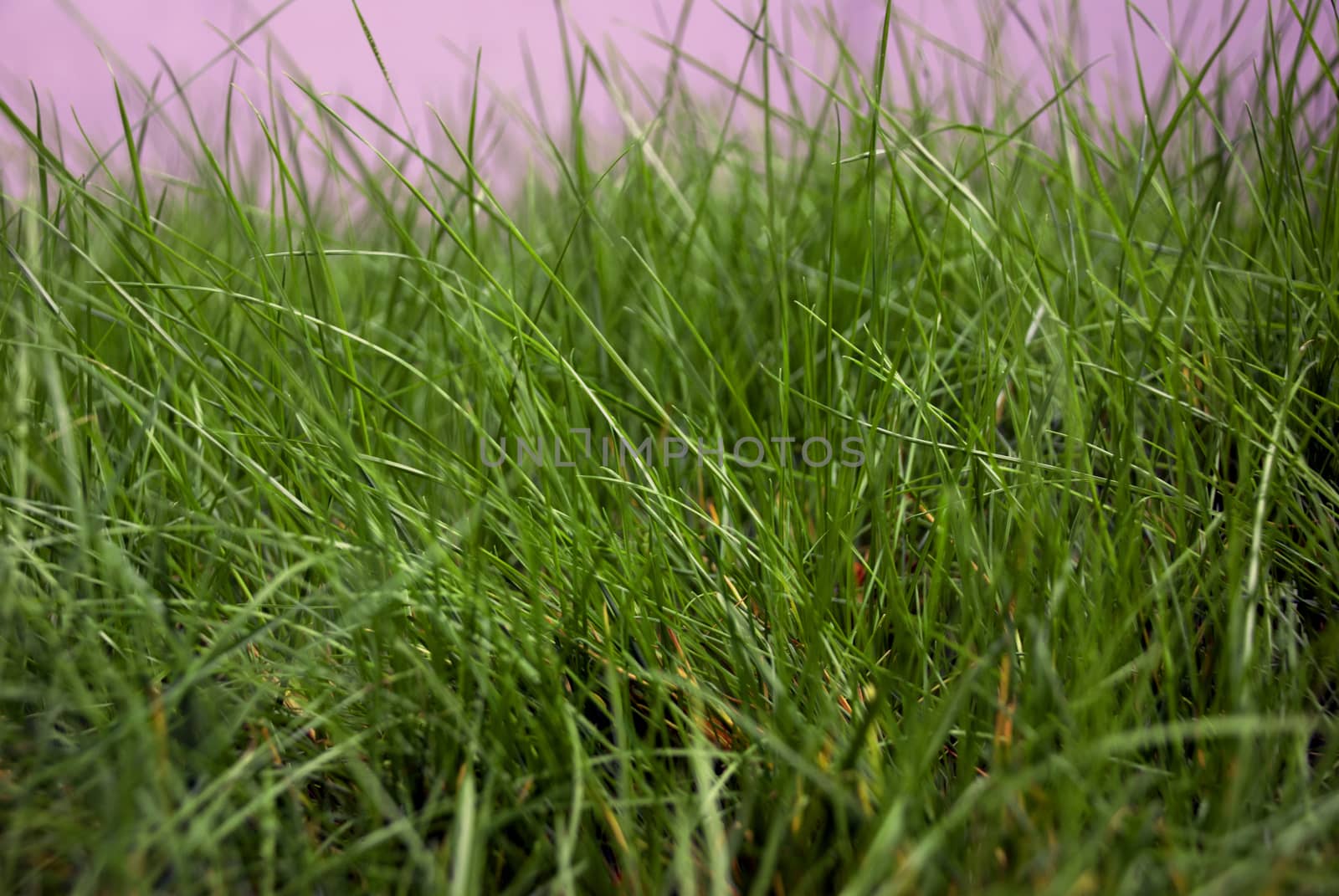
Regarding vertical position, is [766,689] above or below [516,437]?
below

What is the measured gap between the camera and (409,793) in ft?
1.15

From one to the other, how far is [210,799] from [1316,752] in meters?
0.45

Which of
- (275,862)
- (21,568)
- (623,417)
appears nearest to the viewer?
(275,862)

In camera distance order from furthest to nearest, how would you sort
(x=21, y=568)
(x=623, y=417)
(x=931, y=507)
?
(x=623, y=417)
(x=931, y=507)
(x=21, y=568)

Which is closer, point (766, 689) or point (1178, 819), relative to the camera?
point (1178, 819)

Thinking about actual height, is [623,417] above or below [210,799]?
above

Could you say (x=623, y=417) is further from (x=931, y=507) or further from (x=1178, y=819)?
(x=1178, y=819)

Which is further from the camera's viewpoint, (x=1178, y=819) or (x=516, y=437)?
(x=516, y=437)

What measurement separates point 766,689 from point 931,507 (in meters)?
0.17

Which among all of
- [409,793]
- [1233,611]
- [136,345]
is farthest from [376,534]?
[1233,611]

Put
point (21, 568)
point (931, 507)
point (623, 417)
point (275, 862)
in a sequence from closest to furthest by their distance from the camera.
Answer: point (275, 862) < point (21, 568) < point (931, 507) < point (623, 417)

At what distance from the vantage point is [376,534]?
396 mm

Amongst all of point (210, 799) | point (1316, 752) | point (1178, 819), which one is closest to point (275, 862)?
point (210, 799)

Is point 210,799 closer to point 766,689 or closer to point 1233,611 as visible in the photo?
point 766,689
